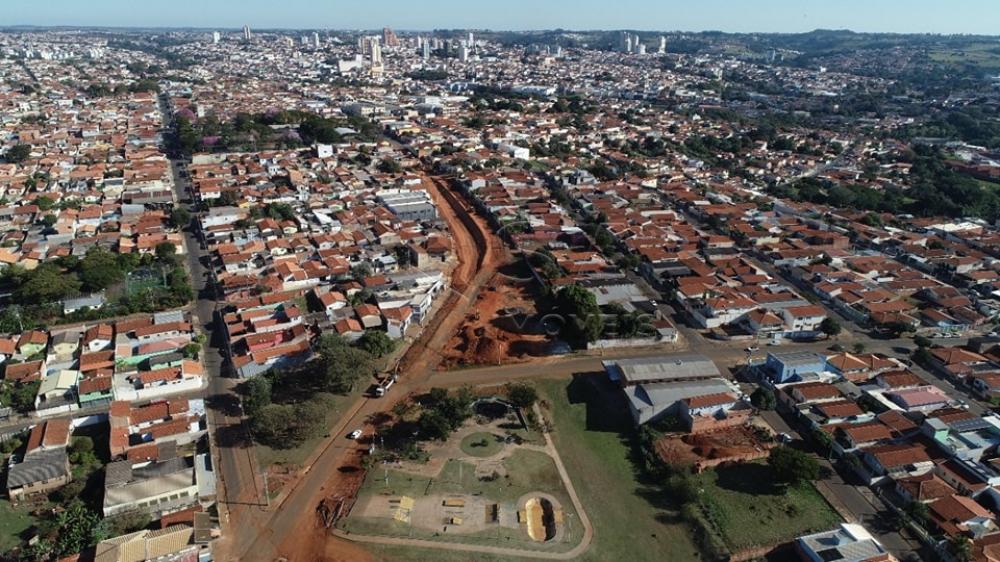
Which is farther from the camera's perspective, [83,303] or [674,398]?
[83,303]

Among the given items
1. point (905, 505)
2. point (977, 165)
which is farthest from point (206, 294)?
point (977, 165)

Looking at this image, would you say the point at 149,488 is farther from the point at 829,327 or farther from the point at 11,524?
the point at 829,327

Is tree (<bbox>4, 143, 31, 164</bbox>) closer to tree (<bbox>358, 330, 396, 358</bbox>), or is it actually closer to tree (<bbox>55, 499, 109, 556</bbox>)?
tree (<bbox>358, 330, 396, 358</bbox>)

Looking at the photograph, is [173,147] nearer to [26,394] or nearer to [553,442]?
[26,394]

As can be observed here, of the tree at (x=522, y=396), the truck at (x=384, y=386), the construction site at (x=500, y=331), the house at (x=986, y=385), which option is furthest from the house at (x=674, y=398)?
the house at (x=986, y=385)

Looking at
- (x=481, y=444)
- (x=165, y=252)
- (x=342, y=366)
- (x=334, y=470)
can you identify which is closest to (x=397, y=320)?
A: (x=342, y=366)

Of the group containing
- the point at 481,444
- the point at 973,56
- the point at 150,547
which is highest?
the point at 973,56
